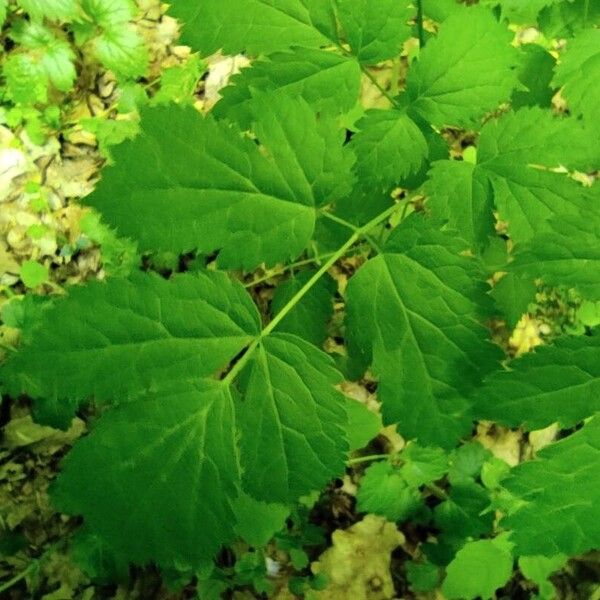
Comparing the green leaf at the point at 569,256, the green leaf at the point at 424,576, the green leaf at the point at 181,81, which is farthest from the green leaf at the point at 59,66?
the green leaf at the point at 424,576

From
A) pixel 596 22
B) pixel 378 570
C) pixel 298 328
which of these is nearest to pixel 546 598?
pixel 378 570

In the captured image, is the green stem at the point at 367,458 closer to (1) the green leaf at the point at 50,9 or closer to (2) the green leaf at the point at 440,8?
(2) the green leaf at the point at 440,8

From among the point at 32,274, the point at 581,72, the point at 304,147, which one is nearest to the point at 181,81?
the point at 32,274

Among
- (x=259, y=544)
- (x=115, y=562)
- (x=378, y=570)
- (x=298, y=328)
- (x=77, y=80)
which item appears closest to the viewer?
(x=298, y=328)

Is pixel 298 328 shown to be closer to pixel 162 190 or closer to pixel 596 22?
pixel 162 190

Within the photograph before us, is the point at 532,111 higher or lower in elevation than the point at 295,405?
higher

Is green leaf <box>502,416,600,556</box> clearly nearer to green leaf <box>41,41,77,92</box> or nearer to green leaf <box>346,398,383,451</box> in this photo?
green leaf <box>346,398,383,451</box>

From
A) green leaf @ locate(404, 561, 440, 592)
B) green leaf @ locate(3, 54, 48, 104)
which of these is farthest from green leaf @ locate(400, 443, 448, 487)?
green leaf @ locate(3, 54, 48, 104)
